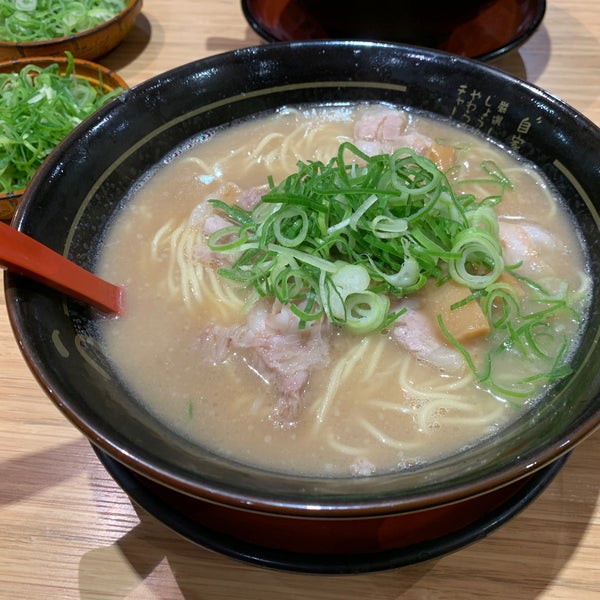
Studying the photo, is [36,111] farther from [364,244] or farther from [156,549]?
[156,549]

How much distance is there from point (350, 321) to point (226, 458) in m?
0.49

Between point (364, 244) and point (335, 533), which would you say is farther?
point (364, 244)

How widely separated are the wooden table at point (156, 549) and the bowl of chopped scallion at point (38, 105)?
1013 millimetres

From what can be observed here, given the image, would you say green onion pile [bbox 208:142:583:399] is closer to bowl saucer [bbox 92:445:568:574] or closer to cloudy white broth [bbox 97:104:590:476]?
cloudy white broth [bbox 97:104:590:476]

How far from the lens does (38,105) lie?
2512 millimetres

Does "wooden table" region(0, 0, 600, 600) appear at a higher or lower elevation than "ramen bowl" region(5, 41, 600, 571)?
lower

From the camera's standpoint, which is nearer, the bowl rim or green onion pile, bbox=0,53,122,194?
the bowl rim

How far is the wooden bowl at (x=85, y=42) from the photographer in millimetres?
Answer: 2754

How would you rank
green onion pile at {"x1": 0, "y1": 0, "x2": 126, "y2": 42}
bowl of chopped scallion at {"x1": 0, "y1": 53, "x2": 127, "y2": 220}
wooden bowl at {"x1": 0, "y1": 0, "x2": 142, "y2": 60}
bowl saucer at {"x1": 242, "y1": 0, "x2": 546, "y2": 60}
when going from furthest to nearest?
green onion pile at {"x1": 0, "y1": 0, "x2": 126, "y2": 42}
wooden bowl at {"x1": 0, "y1": 0, "x2": 142, "y2": 60}
bowl saucer at {"x1": 242, "y1": 0, "x2": 546, "y2": 60}
bowl of chopped scallion at {"x1": 0, "y1": 53, "x2": 127, "y2": 220}

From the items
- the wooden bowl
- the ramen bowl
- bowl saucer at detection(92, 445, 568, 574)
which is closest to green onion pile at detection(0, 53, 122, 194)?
the wooden bowl

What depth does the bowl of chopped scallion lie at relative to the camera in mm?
2357

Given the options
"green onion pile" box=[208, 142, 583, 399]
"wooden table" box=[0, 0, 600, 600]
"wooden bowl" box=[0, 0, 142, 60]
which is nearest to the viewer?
"wooden table" box=[0, 0, 600, 600]

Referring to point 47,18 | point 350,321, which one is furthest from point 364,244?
point 47,18

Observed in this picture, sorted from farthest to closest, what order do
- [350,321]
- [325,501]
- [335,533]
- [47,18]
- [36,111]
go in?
[47,18] → [36,111] → [350,321] → [335,533] → [325,501]
